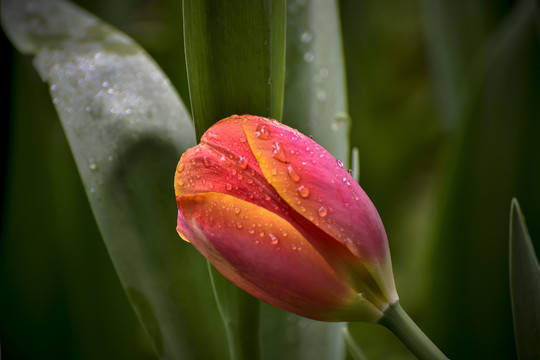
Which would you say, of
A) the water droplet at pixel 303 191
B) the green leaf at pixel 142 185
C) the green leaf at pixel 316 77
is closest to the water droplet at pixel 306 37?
the green leaf at pixel 316 77

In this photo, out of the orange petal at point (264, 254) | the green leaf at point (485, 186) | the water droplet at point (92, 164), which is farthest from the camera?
the green leaf at point (485, 186)

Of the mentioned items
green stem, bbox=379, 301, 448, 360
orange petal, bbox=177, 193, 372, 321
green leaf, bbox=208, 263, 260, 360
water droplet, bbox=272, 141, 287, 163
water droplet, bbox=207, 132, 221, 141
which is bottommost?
green leaf, bbox=208, 263, 260, 360

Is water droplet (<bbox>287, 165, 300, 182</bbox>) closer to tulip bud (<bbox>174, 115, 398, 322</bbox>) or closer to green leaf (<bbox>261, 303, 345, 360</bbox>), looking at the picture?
tulip bud (<bbox>174, 115, 398, 322</bbox>)

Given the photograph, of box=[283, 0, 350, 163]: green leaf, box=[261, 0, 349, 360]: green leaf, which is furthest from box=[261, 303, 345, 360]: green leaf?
box=[283, 0, 350, 163]: green leaf

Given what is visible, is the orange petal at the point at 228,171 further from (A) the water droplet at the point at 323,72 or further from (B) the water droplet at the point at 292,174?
(A) the water droplet at the point at 323,72

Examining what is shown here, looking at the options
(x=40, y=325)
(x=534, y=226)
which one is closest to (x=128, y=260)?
(x=40, y=325)

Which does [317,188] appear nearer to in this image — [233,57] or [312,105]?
[233,57]

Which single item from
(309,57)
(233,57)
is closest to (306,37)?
(309,57)
